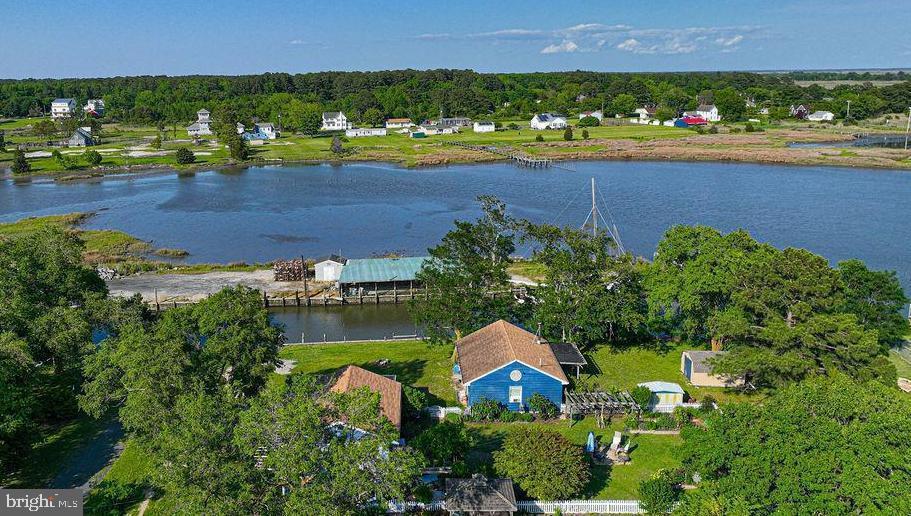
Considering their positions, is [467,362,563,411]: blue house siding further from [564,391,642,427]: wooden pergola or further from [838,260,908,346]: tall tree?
[838,260,908,346]: tall tree

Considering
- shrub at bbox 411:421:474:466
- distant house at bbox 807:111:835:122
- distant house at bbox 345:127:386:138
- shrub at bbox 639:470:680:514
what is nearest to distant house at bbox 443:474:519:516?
shrub at bbox 411:421:474:466

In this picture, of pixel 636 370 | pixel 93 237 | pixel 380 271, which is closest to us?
pixel 636 370

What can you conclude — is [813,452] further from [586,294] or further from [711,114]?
[711,114]

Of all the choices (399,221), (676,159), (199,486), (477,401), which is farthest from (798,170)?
(199,486)

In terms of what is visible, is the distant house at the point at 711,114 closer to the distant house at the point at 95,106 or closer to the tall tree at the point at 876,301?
the tall tree at the point at 876,301

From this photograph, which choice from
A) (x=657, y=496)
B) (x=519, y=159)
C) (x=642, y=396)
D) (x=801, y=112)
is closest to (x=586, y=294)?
(x=642, y=396)

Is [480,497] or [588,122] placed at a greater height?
[588,122]
